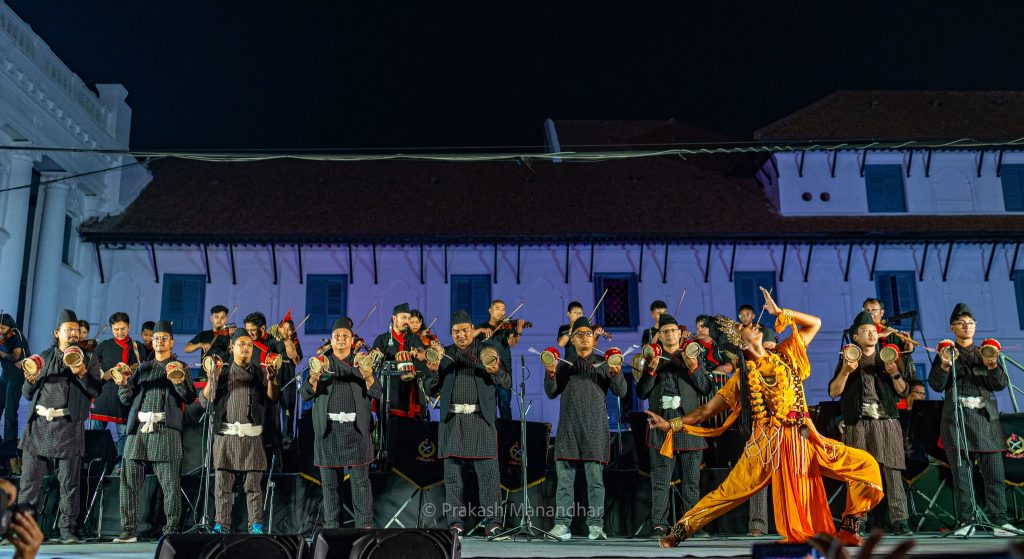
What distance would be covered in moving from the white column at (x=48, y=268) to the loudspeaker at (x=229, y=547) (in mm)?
15506

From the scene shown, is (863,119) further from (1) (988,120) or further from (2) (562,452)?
(2) (562,452)

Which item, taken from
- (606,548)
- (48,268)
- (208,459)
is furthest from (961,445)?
(48,268)

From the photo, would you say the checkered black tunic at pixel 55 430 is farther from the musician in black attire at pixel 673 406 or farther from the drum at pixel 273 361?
the musician in black attire at pixel 673 406

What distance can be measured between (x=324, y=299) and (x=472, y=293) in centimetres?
348

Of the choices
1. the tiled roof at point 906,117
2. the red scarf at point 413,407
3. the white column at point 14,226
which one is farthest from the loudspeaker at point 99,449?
the tiled roof at point 906,117

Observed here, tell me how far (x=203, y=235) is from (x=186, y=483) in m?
10.8

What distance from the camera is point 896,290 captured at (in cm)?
2078

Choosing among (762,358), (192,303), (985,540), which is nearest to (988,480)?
(985,540)

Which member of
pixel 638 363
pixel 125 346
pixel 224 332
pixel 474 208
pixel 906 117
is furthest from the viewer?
pixel 906 117

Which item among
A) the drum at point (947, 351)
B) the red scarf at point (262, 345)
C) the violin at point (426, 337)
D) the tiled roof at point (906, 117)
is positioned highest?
the tiled roof at point (906, 117)

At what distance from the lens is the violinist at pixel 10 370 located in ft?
36.6

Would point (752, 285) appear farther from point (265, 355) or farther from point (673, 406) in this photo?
point (265, 355)

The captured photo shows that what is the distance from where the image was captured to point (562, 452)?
920cm

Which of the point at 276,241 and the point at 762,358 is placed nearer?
the point at 762,358
